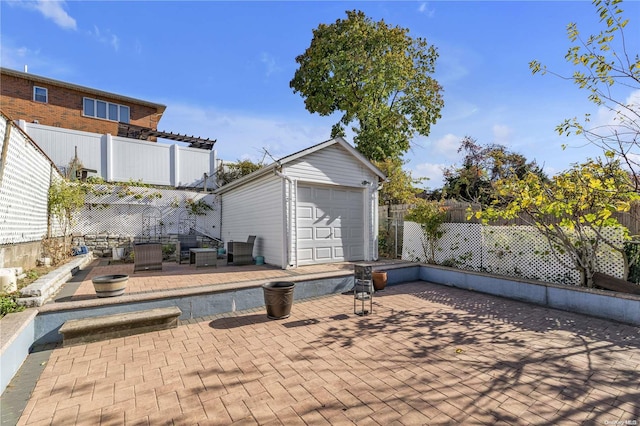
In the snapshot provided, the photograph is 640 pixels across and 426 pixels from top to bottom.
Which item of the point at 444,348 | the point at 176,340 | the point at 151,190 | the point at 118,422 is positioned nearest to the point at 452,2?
the point at 444,348

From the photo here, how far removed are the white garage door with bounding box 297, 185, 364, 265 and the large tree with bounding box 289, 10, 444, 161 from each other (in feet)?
23.7

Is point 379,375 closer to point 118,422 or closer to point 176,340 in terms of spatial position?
point 118,422

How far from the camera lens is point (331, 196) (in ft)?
31.1

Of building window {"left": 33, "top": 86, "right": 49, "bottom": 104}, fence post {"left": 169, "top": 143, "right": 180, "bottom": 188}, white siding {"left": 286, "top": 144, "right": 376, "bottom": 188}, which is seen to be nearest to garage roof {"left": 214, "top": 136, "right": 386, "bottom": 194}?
white siding {"left": 286, "top": 144, "right": 376, "bottom": 188}

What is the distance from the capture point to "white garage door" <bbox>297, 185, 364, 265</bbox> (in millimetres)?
8812

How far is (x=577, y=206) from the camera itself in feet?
18.9

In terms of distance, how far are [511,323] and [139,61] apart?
515 inches

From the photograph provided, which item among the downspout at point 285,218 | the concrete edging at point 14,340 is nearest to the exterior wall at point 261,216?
the downspout at point 285,218

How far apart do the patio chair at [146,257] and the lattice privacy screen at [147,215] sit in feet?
18.0

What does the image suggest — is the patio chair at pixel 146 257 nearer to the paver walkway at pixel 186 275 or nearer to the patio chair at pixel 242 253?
the paver walkway at pixel 186 275

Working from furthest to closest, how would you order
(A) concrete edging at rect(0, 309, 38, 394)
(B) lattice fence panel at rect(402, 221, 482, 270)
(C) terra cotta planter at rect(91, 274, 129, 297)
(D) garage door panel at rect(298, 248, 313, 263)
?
(D) garage door panel at rect(298, 248, 313, 263)
(B) lattice fence panel at rect(402, 221, 482, 270)
(C) terra cotta planter at rect(91, 274, 129, 297)
(A) concrete edging at rect(0, 309, 38, 394)

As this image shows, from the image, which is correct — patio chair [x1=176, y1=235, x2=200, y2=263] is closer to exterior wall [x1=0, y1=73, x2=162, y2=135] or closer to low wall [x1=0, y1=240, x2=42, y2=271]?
low wall [x1=0, y1=240, x2=42, y2=271]

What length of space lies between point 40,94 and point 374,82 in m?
A: 20.0

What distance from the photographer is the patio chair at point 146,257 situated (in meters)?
8.12
